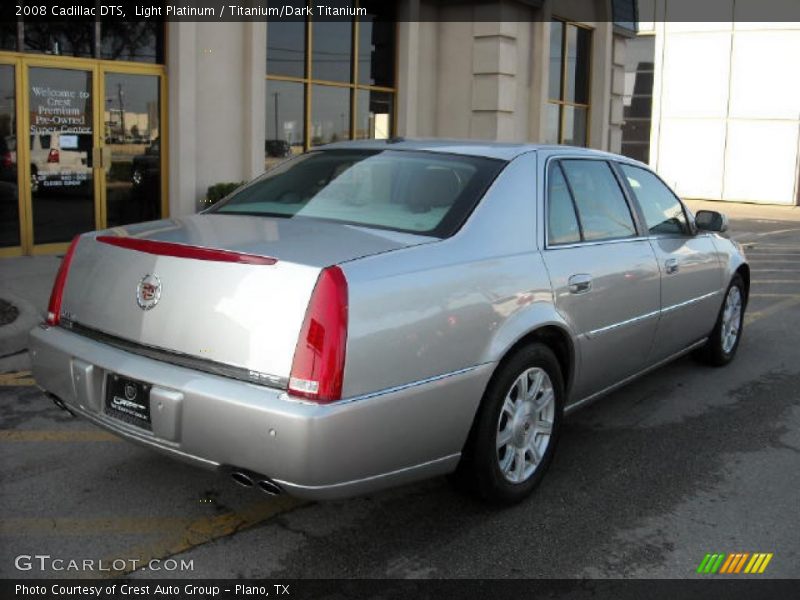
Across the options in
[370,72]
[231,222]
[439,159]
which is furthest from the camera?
[370,72]

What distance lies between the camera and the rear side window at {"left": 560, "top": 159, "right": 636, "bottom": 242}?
14.8 feet

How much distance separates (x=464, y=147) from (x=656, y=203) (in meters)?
1.62

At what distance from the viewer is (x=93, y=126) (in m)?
10.3

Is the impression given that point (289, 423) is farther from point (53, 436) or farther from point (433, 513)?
point (53, 436)

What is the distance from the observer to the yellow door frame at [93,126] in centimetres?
955

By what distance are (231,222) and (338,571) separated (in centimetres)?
162

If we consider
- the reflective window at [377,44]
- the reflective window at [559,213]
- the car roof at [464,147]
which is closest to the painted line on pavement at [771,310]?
the car roof at [464,147]

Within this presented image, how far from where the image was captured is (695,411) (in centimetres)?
538

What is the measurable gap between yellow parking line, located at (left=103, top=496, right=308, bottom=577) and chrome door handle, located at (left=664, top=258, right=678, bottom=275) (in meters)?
2.59

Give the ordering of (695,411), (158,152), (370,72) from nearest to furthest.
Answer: (695,411)
(158,152)
(370,72)

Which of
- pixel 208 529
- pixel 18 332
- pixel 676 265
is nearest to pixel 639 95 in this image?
pixel 676 265

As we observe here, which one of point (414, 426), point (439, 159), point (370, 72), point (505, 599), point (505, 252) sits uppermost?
point (370, 72)

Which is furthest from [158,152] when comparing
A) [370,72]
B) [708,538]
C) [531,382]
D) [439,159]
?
[708,538]

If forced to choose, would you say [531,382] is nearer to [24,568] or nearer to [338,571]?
[338,571]
